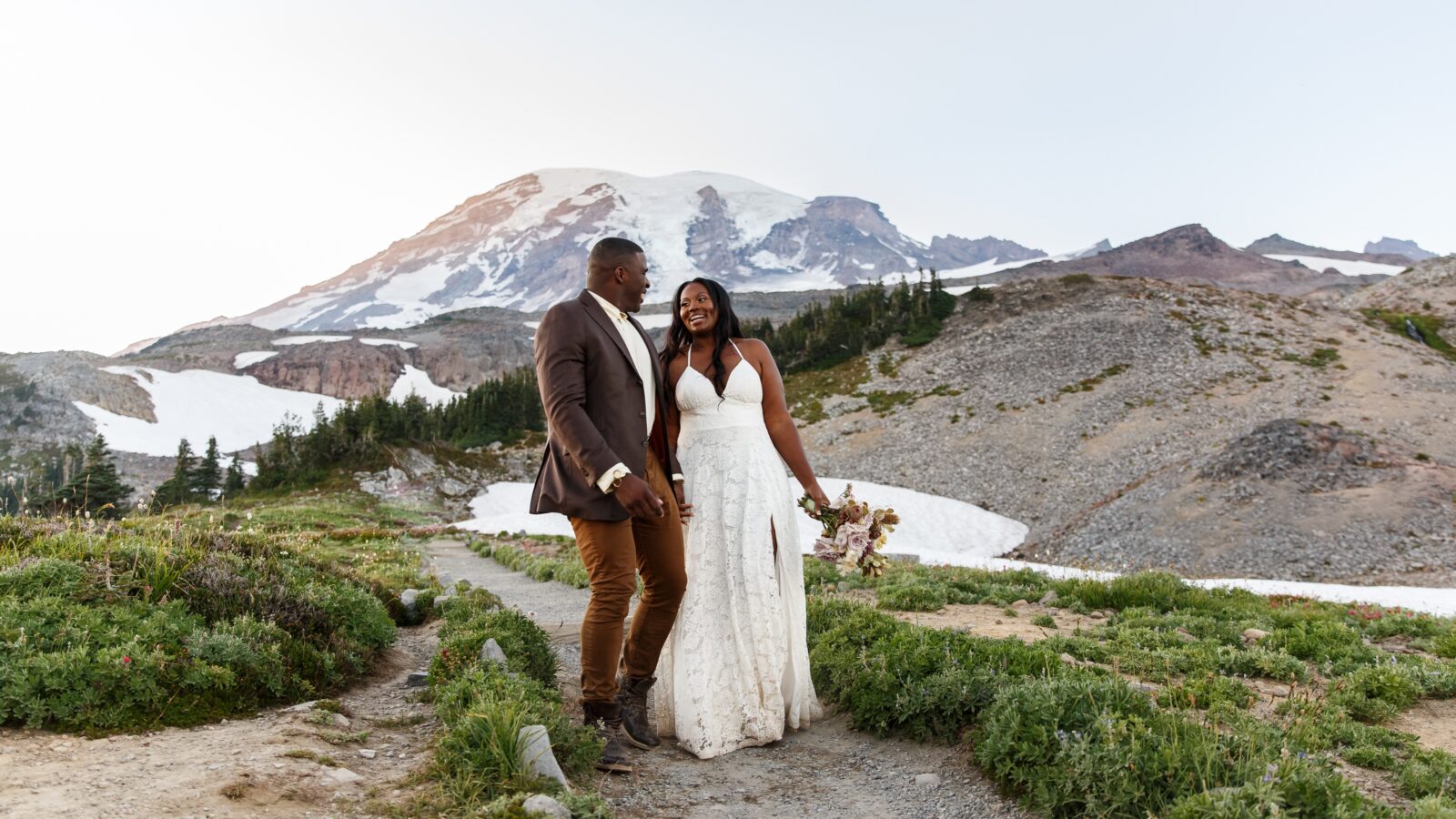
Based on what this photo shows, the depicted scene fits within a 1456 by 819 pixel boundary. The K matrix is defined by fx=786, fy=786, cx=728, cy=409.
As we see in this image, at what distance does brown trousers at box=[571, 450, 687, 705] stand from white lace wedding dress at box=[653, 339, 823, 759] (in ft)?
0.84

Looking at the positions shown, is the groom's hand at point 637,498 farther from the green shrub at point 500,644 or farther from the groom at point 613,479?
the green shrub at point 500,644

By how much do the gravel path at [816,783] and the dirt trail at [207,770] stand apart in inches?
48.8

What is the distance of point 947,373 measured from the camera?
186 ft

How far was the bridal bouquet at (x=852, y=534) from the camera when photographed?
5195 mm

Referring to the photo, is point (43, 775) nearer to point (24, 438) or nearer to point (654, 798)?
point (654, 798)

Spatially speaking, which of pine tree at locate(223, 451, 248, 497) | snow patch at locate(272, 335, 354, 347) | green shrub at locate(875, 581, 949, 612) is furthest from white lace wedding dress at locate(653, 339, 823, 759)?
snow patch at locate(272, 335, 354, 347)

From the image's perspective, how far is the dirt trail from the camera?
3113 millimetres

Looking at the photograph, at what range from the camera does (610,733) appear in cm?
450

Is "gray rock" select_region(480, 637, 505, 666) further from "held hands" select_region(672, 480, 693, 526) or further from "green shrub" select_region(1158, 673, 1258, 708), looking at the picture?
"green shrub" select_region(1158, 673, 1258, 708)

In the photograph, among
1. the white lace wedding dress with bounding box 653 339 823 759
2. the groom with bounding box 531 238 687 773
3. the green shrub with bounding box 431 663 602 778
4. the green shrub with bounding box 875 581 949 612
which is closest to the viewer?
the green shrub with bounding box 431 663 602 778

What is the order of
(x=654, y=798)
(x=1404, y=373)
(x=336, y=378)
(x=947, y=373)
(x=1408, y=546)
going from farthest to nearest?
(x=336, y=378)
(x=947, y=373)
(x=1404, y=373)
(x=1408, y=546)
(x=654, y=798)

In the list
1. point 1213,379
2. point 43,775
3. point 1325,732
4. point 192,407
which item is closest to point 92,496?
point 43,775

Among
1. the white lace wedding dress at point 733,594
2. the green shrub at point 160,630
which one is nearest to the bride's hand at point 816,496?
the white lace wedding dress at point 733,594

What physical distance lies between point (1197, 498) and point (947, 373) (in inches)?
1136
